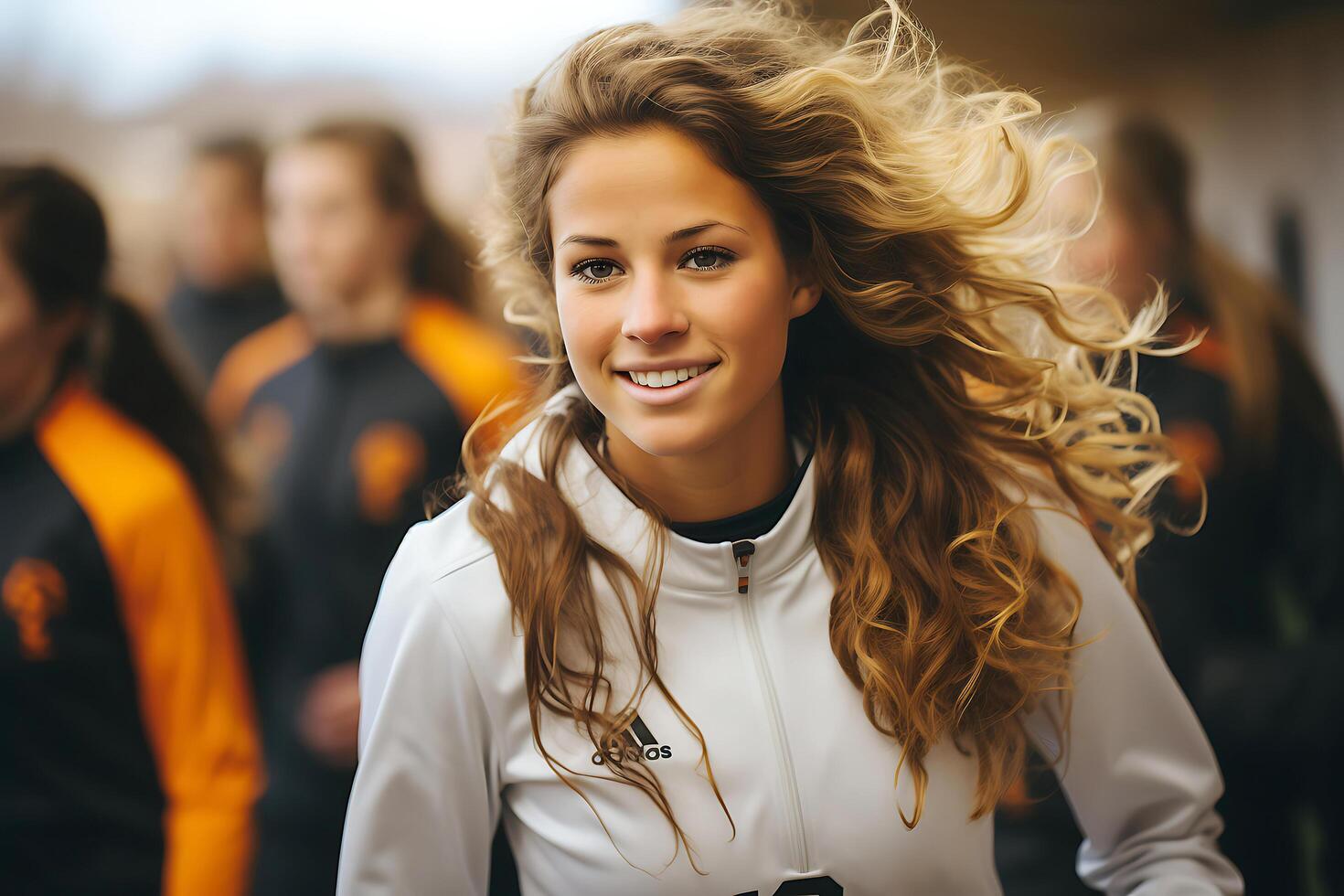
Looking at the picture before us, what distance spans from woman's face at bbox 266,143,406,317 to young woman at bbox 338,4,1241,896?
1589 mm

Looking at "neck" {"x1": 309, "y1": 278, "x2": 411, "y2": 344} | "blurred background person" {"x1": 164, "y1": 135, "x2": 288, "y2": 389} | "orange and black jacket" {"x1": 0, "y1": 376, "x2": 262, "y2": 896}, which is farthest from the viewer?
"blurred background person" {"x1": 164, "y1": 135, "x2": 288, "y2": 389}

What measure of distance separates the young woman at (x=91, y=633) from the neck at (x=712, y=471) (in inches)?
40.1

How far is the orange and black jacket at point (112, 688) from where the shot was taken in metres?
1.85

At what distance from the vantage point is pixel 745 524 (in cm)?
133

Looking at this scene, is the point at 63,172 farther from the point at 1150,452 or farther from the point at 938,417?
the point at 1150,452

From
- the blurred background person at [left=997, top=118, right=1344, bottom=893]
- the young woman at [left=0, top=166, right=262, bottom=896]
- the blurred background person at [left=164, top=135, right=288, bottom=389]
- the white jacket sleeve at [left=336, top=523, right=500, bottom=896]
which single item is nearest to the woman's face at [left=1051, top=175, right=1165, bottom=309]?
the blurred background person at [left=997, top=118, right=1344, bottom=893]

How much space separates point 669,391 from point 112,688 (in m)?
1.26

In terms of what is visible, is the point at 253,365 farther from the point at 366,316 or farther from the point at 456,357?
the point at 456,357

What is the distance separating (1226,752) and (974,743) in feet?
3.80

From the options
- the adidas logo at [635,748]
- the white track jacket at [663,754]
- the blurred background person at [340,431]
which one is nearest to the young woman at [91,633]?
the blurred background person at [340,431]

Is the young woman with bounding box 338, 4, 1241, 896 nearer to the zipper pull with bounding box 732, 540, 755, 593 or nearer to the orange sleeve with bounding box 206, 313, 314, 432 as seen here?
the zipper pull with bounding box 732, 540, 755, 593

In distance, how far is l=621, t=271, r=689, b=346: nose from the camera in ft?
3.72

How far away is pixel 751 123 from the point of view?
119cm

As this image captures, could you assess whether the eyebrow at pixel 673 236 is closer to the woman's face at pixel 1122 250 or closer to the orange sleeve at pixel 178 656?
the orange sleeve at pixel 178 656
